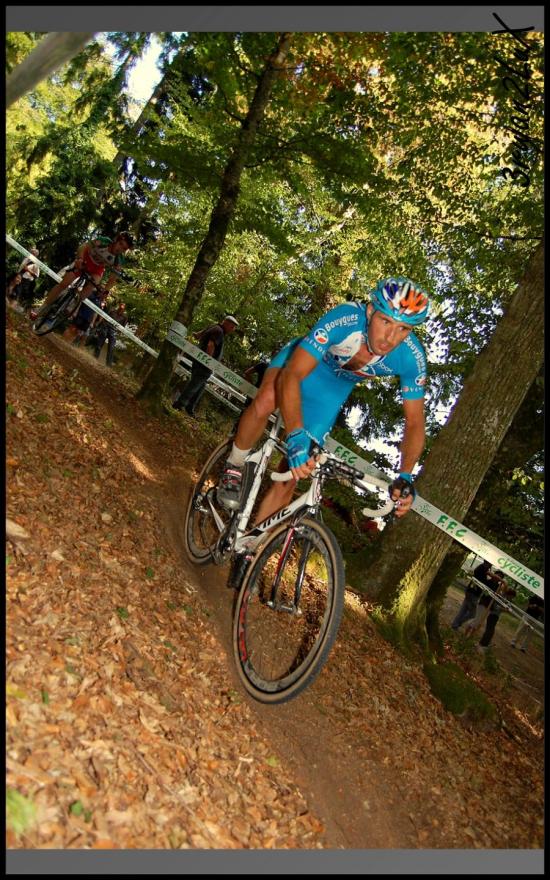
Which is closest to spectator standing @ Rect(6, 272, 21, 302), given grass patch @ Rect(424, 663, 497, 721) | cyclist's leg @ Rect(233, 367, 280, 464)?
cyclist's leg @ Rect(233, 367, 280, 464)

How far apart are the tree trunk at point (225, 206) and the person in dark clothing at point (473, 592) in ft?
30.7

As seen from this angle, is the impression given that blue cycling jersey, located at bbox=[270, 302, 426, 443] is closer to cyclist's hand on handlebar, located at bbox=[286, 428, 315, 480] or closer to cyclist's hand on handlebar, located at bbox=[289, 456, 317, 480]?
cyclist's hand on handlebar, located at bbox=[286, 428, 315, 480]

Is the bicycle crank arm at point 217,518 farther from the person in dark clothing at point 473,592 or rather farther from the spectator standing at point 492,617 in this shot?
the spectator standing at point 492,617

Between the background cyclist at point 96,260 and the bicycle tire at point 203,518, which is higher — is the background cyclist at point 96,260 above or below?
above

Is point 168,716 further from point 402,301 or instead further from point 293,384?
point 402,301

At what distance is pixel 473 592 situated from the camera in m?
14.8

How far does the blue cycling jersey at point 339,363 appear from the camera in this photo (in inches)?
187

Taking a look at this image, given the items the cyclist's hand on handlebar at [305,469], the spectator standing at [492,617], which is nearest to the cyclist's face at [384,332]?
the cyclist's hand on handlebar at [305,469]

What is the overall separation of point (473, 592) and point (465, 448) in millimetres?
8760

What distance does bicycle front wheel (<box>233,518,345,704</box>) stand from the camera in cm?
405

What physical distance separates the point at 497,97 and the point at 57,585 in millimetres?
9467

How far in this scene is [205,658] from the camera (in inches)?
184

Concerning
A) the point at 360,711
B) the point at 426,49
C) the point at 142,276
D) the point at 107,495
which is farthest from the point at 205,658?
the point at 142,276

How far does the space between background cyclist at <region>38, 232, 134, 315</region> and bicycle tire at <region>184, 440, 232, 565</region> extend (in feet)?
20.7
